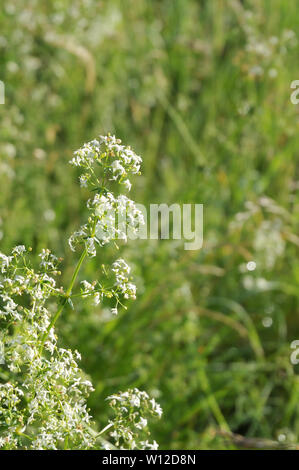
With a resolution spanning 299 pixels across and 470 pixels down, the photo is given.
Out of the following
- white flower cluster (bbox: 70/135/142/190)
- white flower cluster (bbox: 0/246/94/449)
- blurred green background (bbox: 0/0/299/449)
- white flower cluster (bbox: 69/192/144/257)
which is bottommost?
white flower cluster (bbox: 0/246/94/449)

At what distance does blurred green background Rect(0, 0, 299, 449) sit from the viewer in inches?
131

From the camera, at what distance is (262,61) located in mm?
3840

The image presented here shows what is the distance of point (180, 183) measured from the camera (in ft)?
14.7

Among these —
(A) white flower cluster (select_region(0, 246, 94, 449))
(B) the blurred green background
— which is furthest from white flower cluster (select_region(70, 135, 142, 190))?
(B) the blurred green background

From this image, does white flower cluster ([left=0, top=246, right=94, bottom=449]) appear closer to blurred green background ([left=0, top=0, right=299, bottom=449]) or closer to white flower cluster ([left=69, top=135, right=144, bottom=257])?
white flower cluster ([left=69, top=135, right=144, bottom=257])

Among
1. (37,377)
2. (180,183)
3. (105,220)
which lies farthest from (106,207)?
(180,183)

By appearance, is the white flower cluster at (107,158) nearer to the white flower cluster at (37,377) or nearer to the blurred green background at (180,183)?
the white flower cluster at (37,377)

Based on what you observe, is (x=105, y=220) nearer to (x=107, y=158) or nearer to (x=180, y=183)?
(x=107, y=158)

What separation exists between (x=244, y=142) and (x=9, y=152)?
4.74 feet

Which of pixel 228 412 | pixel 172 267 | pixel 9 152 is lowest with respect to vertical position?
pixel 228 412

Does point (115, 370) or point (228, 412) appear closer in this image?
point (115, 370)

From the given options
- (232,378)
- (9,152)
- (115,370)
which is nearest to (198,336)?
(232,378)

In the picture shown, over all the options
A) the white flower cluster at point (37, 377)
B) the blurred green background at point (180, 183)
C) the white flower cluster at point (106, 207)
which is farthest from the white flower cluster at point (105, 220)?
the blurred green background at point (180, 183)
